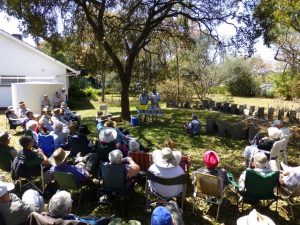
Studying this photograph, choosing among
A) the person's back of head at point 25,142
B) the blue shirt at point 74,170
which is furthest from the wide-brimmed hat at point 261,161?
the person's back of head at point 25,142

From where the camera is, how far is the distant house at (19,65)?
70.0 ft

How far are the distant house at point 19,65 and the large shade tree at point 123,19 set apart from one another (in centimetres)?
681

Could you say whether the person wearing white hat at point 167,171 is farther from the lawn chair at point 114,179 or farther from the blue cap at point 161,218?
the blue cap at point 161,218

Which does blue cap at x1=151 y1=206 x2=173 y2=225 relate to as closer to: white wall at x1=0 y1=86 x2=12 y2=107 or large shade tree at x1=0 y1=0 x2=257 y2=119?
large shade tree at x1=0 y1=0 x2=257 y2=119

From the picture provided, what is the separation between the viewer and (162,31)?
16969mm

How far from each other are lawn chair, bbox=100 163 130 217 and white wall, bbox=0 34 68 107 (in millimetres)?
16656

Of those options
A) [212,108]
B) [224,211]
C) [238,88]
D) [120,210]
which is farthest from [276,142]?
[238,88]

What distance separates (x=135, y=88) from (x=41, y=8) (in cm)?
1154

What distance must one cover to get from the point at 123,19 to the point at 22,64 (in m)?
9.59

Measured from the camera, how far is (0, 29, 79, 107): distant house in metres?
21.3

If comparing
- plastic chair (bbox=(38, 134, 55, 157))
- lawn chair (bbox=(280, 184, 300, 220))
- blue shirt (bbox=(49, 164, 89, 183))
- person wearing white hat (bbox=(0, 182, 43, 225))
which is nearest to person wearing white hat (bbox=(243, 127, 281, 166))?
lawn chair (bbox=(280, 184, 300, 220))

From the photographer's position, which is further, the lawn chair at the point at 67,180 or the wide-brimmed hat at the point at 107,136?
the wide-brimmed hat at the point at 107,136

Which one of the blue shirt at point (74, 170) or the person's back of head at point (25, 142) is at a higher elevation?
the person's back of head at point (25, 142)

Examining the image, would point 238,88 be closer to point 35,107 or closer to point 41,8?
point 35,107
